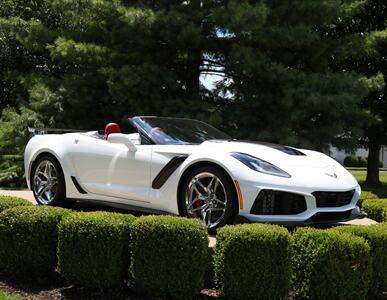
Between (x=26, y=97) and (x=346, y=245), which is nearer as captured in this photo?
(x=346, y=245)

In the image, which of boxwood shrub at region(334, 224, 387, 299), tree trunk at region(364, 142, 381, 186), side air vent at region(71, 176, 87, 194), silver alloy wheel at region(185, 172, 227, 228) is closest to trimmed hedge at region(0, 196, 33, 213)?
side air vent at region(71, 176, 87, 194)

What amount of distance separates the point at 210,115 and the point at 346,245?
7.83 metres

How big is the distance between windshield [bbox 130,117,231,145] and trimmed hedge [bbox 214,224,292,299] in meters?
1.74

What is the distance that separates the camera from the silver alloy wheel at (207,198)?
480 cm

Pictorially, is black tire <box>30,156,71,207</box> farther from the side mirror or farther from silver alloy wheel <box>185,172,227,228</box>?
silver alloy wheel <box>185,172,227,228</box>

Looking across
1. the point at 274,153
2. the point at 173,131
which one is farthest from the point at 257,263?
the point at 173,131

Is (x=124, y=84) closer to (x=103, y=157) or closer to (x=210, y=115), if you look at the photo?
(x=210, y=115)

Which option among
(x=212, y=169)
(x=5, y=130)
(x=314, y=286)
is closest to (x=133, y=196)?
(x=212, y=169)

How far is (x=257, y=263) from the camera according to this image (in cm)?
388

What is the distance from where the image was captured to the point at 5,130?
1340 centimetres

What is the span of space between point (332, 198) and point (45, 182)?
10.9 feet

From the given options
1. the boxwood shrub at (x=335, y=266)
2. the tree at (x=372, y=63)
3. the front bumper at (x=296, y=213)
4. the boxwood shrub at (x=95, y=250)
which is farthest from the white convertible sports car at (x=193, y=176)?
the tree at (x=372, y=63)

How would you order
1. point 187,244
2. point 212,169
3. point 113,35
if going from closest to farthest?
1. point 187,244
2. point 212,169
3. point 113,35

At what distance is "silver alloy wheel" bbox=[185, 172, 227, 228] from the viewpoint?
480 cm
